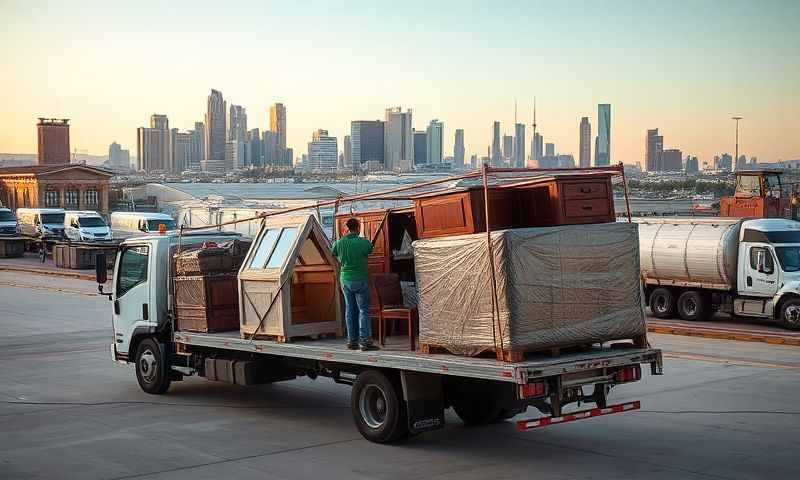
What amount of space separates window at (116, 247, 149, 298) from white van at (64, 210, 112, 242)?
3957 centimetres

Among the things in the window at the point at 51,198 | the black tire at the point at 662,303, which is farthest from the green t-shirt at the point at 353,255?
the window at the point at 51,198

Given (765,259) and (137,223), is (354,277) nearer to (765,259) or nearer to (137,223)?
(765,259)

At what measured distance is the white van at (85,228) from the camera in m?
54.3

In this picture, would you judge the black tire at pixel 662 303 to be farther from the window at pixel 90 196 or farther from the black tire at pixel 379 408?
the window at pixel 90 196

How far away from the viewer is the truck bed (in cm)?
1001

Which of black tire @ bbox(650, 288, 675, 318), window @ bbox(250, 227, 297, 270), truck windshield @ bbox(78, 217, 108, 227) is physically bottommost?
black tire @ bbox(650, 288, 675, 318)

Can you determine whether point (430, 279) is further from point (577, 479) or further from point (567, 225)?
point (577, 479)

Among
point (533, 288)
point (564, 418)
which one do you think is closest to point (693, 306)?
point (564, 418)

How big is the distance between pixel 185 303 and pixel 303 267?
239 centimetres

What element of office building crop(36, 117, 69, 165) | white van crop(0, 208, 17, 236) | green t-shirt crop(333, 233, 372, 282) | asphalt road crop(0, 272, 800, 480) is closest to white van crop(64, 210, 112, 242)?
white van crop(0, 208, 17, 236)

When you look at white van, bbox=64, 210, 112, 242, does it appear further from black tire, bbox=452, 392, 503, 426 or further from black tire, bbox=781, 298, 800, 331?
black tire, bbox=452, 392, 503, 426

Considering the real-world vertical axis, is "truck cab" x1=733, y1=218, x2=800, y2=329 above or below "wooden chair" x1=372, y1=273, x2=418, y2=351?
below

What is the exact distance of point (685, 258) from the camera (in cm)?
2641

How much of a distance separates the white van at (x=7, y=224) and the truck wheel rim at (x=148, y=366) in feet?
163
